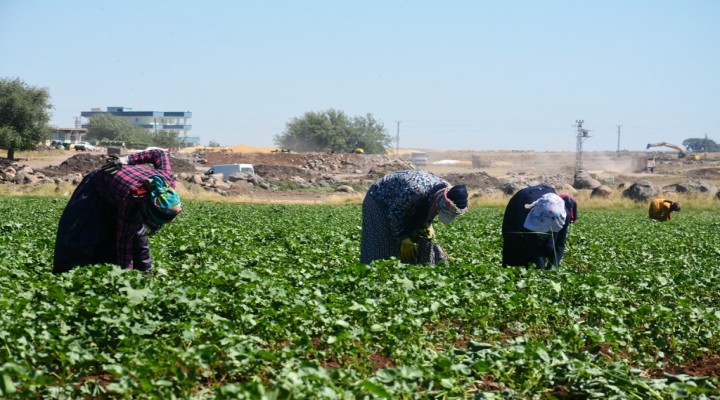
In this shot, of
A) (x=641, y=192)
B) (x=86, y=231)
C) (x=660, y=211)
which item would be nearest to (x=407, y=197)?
(x=86, y=231)

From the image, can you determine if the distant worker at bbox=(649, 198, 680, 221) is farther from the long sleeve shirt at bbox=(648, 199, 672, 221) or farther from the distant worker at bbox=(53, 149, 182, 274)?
the distant worker at bbox=(53, 149, 182, 274)

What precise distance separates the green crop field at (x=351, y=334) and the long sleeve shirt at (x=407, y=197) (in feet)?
1.59

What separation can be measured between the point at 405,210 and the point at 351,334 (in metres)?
3.10

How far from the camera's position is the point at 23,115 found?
193ft

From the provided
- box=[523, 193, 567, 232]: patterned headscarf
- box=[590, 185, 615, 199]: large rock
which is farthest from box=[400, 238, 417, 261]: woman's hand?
box=[590, 185, 615, 199]: large rock

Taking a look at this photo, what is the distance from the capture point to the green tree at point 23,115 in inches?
2282

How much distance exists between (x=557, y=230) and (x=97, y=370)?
499 centimetres

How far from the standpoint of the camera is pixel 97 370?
528 cm

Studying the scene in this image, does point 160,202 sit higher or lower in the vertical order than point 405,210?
higher

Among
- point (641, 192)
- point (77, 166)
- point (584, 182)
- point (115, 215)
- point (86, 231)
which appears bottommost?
point (584, 182)

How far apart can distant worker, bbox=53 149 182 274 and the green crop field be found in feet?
1.44

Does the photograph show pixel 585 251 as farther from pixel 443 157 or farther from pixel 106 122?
pixel 443 157

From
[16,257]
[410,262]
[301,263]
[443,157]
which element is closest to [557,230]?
[410,262]

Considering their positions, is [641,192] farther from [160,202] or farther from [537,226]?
[160,202]
